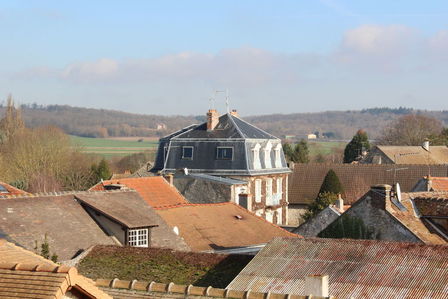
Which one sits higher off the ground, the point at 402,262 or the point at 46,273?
the point at 46,273

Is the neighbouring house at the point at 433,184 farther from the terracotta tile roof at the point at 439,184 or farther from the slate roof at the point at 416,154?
the slate roof at the point at 416,154

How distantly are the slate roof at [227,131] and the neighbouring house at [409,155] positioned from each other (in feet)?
81.9

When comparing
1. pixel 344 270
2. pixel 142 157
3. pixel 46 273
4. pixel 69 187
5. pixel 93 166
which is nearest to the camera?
pixel 46 273

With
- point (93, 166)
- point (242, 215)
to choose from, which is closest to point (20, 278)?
point (242, 215)

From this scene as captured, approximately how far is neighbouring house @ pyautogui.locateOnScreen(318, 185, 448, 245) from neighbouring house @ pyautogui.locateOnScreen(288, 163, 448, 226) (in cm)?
2564

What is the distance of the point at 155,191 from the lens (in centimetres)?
3550

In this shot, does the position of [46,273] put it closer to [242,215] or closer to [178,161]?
[242,215]

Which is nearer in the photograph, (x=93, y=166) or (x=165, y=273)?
(x=165, y=273)

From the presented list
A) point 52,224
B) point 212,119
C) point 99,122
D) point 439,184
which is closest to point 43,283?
point 52,224

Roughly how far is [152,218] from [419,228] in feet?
29.1

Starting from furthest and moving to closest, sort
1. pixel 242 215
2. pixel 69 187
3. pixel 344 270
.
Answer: pixel 69 187, pixel 242 215, pixel 344 270

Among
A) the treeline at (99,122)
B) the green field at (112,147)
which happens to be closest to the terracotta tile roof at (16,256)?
the green field at (112,147)

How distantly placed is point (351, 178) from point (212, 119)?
14.5 meters

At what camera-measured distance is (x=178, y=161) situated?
49.3 meters
